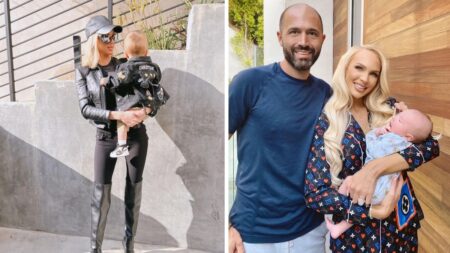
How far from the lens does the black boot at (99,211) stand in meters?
2.92

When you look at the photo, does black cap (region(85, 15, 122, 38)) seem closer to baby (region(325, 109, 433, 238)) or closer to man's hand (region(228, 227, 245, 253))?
man's hand (region(228, 227, 245, 253))

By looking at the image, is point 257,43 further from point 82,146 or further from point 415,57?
point 82,146

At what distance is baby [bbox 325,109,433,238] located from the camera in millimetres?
1284

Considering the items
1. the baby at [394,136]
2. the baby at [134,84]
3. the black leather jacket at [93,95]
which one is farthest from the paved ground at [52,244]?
the baby at [394,136]

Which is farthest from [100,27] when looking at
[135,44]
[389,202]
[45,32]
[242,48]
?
[389,202]

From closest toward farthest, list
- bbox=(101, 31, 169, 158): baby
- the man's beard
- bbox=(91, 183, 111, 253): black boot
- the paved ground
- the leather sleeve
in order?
the man's beard → bbox=(101, 31, 169, 158): baby → the leather sleeve → bbox=(91, 183, 111, 253): black boot → the paved ground

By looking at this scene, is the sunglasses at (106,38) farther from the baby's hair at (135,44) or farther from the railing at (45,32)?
the railing at (45,32)

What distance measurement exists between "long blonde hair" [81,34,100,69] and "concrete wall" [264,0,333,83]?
4.60 ft

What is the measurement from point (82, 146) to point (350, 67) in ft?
7.29

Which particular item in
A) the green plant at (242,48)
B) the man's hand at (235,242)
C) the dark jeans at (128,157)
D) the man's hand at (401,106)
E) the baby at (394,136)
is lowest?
the man's hand at (235,242)

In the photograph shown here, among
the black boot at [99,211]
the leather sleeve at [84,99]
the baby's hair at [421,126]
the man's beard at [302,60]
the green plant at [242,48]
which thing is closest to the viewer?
the baby's hair at [421,126]

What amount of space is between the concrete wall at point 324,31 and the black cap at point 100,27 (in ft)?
4.33

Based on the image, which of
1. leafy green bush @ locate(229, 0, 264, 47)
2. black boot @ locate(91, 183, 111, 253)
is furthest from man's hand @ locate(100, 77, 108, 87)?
leafy green bush @ locate(229, 0, 264, 47)

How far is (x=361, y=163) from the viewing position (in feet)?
4.64
